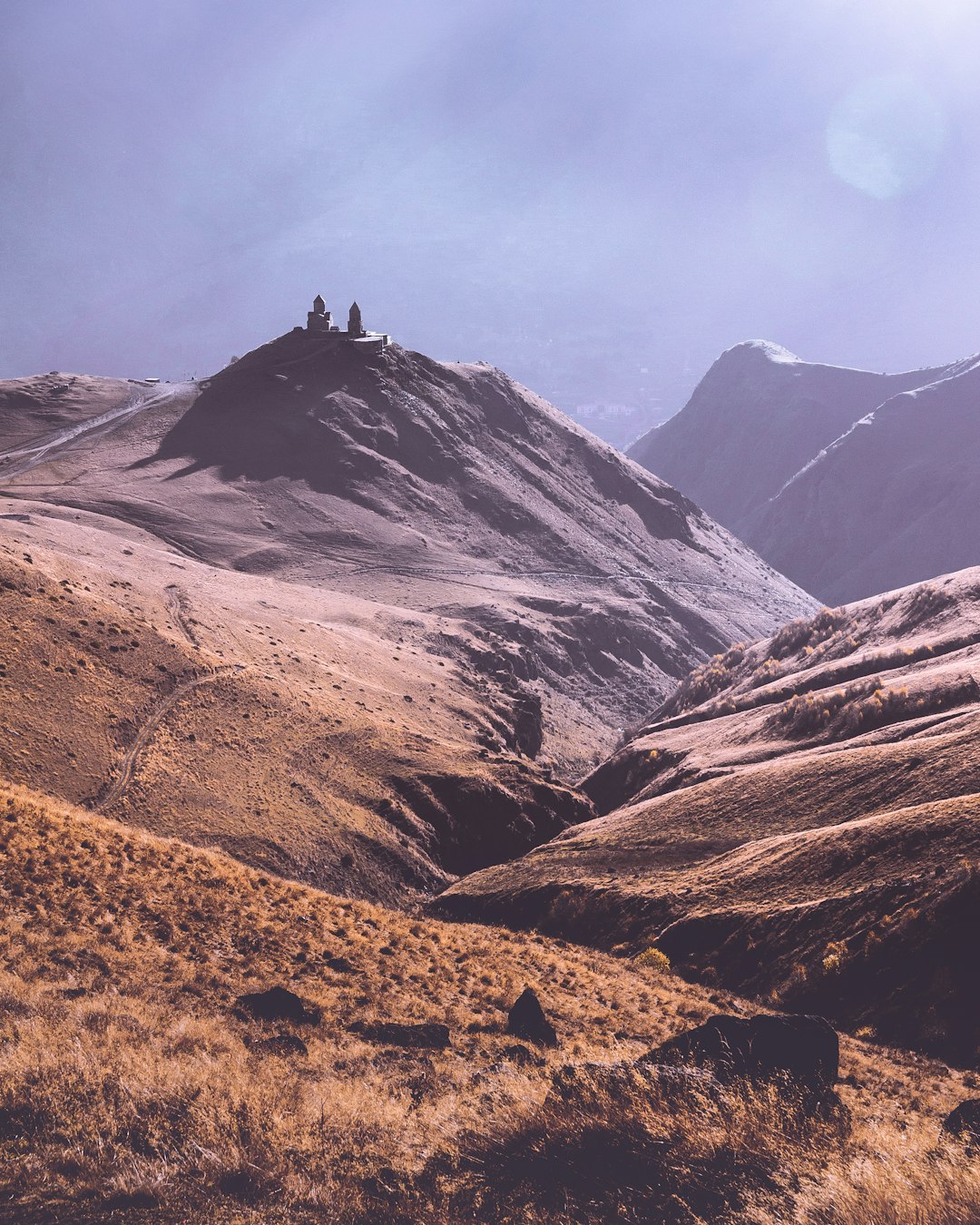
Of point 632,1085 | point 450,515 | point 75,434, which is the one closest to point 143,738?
point 632,1085

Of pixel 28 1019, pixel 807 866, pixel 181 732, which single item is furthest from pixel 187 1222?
pixel 181 732

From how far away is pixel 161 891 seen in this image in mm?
18062

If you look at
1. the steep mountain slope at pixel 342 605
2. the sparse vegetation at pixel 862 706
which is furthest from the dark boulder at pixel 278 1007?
the sparse vegetation at pixel 862 706

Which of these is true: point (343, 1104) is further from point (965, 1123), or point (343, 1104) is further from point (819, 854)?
point (819, 854)

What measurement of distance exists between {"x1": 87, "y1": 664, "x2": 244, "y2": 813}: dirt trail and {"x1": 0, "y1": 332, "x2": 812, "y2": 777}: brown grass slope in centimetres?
3113

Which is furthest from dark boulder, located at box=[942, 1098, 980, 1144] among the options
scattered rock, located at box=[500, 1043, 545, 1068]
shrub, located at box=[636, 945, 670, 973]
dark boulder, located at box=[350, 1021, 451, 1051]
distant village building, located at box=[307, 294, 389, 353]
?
distant village building, located at box=[307, 294, 389, 353]

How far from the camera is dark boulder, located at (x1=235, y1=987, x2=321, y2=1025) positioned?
1374 cm

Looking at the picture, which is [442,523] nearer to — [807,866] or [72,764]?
[72,764]

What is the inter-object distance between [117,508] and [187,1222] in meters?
84.0

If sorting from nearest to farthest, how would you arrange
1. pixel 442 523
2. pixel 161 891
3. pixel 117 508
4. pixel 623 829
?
pixel 161 891, pixel 623 829, pixel 117 508, pixel 442 523

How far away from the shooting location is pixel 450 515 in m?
108

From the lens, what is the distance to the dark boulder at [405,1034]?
13.9 meters

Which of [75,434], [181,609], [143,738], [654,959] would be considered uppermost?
[75,434]

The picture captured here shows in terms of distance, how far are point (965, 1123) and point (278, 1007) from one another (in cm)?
989
